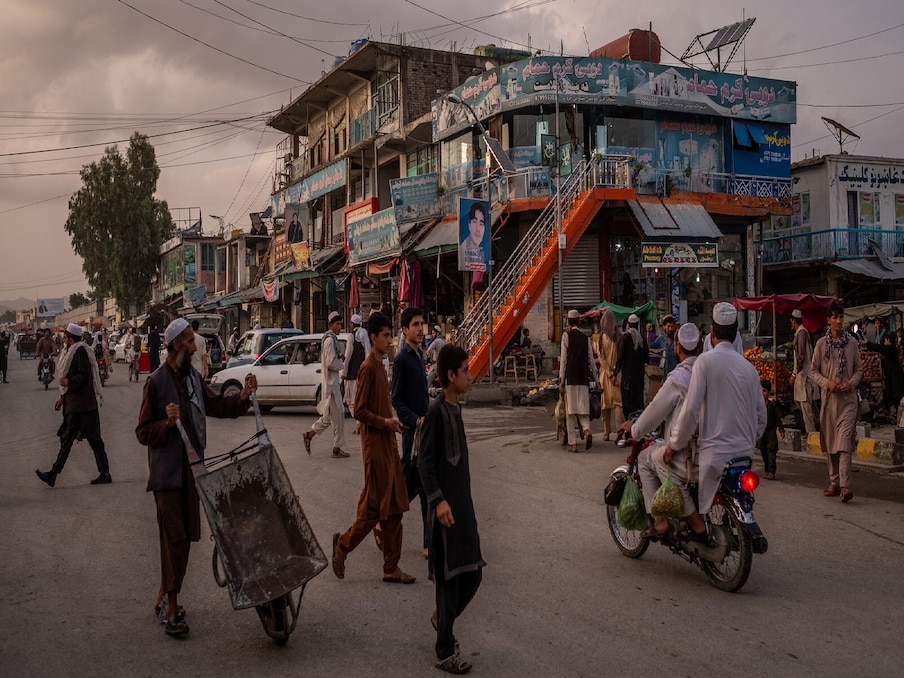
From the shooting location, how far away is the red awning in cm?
1389

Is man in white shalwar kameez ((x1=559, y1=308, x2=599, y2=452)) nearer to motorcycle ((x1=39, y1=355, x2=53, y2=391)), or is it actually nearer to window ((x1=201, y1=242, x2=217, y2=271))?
motorcycle ((x1=39, y1=355, x2=53, y2=391))

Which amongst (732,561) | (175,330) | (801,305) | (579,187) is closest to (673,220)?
(579,187)

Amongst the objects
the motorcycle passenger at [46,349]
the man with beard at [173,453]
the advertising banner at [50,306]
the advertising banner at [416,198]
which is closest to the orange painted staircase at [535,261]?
the advertising banner at [416,198]

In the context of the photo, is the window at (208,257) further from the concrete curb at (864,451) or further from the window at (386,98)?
the concrete curb at (864,451)

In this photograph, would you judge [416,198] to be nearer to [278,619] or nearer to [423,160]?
[423,160]

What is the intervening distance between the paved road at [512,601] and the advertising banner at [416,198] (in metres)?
17.8

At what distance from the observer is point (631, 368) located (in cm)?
1275

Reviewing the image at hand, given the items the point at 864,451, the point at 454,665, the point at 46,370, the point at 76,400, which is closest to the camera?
the point at 454,665

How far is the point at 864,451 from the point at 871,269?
18108 millimetres

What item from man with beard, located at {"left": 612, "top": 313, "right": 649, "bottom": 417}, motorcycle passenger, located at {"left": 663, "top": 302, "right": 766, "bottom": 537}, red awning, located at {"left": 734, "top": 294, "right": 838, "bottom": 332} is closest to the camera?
motorcycle passenger, located at {"left": 663, "top": 302, "right": 766, "bottom": 537}

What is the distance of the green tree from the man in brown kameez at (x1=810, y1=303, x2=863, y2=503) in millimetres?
56313

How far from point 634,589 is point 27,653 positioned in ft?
11.9

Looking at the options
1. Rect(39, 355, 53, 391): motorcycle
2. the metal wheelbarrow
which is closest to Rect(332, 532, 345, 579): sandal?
the metal wheelbarrow

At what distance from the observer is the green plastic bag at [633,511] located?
→ 5824 millimetres
